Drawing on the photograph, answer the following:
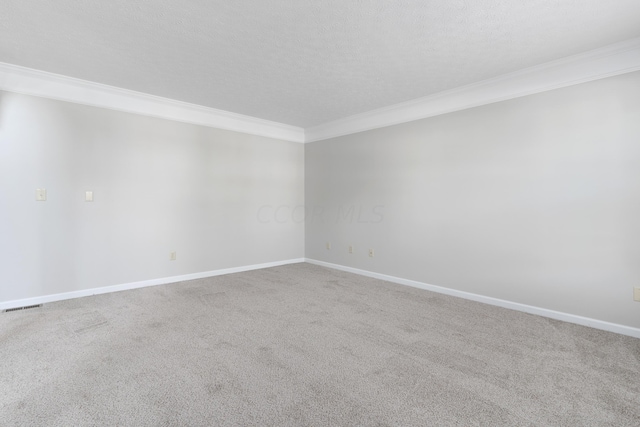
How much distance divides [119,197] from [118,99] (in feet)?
3.87

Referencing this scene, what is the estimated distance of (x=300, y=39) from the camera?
8.16ft

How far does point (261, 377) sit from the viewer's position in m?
1.90

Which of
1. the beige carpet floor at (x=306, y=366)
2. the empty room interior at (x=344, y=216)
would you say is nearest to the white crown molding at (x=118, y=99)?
the empty room interior at (x=344, y=216)

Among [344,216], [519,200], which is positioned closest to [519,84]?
[519,200]

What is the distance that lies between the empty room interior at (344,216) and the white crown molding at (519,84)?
0.07ft

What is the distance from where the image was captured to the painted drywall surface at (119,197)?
3.17 m

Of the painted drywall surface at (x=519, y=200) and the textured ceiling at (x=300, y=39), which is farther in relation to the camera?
the painted drywall surface at (x=519, y=200)

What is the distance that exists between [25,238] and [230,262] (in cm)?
235

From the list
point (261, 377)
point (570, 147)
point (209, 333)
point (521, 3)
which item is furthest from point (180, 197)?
point (570, 147)

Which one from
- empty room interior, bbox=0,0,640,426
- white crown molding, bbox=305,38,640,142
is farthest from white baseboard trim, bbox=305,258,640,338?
white crown molding, bbox=305,38,640,142

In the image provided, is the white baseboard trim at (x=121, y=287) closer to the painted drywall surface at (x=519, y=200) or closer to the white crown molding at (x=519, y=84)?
the painted drywall surface at (x=519, y=200)

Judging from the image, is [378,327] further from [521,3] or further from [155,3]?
[155,3]

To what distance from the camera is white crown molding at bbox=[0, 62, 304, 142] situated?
3.11 meters

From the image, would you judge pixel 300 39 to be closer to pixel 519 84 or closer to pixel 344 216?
pixel 519 84
